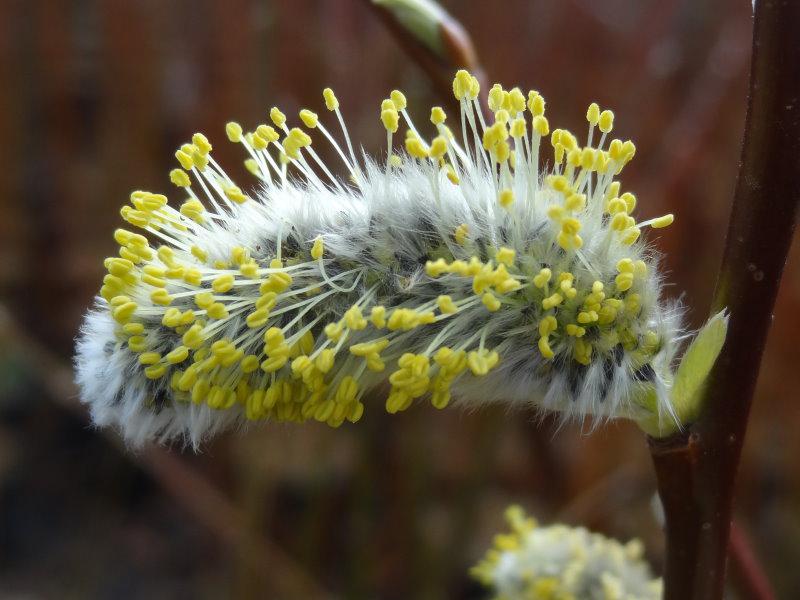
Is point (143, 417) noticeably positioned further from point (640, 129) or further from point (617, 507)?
point (640, 129)

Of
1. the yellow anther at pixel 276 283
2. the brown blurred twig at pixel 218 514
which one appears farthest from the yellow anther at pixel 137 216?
the brown blurred twig at pixel 218 514

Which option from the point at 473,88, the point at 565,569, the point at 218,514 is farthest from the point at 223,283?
the point at 218,514

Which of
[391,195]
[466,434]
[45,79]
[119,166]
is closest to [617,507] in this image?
[466,434]

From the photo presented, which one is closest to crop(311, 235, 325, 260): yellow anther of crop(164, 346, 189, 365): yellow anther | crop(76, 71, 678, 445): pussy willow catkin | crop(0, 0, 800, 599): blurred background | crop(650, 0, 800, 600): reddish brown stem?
crop(76, 71, 678, 445): pussy willow catkin

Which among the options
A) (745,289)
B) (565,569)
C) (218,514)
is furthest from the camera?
(218,514)

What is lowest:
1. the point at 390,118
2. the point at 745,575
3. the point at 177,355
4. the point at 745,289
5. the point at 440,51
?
the point at 745,575

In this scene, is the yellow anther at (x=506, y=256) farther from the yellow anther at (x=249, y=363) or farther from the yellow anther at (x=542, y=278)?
the yellow anther at (x=249, y=363)

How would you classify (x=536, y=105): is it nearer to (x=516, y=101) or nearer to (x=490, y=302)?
(x=516, y=101)
